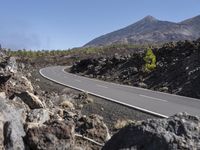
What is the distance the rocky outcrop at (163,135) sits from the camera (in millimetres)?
6156

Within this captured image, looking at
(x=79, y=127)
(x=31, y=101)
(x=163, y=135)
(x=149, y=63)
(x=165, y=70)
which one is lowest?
(x=165, y=70)

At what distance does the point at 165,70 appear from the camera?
132 feet

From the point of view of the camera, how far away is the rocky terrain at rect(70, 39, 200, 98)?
33.1 m

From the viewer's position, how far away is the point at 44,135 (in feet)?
25.7

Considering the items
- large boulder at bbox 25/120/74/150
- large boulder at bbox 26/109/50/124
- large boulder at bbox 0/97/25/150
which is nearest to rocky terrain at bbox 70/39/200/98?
large boulder at bbox 26/109/50/124

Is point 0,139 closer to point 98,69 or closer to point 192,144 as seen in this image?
point 192,144

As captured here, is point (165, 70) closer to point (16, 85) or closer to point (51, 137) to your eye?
point (16, 85)

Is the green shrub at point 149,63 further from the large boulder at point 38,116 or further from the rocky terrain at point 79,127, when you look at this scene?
the large boulder at point 38,116

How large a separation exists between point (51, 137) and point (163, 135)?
90.3 inches

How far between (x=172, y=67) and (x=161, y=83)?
377cm

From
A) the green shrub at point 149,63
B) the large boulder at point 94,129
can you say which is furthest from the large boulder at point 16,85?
the green shrub at point 149,63

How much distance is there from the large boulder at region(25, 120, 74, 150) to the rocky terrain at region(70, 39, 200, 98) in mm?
21414

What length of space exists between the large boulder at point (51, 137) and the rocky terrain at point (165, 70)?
21414 mm

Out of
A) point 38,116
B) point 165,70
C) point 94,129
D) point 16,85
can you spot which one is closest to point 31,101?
point 38,116
